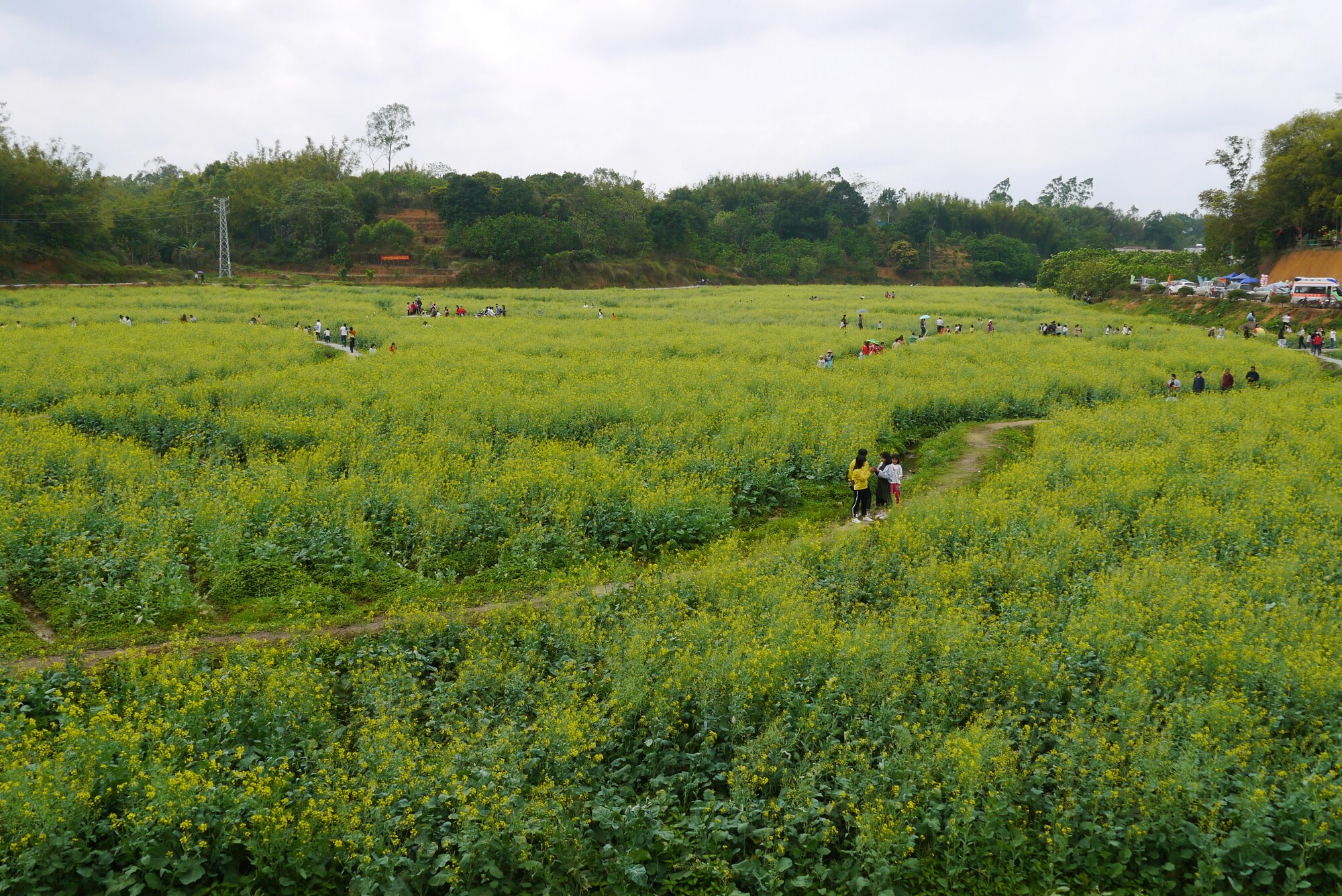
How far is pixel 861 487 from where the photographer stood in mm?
13602

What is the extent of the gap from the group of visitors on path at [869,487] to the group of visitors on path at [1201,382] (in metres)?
11.8

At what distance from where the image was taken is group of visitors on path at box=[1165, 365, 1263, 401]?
73.5ft

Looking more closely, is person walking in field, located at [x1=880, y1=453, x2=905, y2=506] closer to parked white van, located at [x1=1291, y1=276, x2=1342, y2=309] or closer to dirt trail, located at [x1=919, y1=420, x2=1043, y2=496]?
dirt trail, located at [x1=919, y1=420, x2=1043, y2=496]

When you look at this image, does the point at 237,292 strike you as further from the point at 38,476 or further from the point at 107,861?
the point at 107,861

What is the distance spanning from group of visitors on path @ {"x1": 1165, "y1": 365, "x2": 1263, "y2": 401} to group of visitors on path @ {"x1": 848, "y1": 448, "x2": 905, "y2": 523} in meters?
11.8

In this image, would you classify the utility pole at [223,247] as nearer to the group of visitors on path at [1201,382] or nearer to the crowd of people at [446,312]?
the crowd of people at [446,312]

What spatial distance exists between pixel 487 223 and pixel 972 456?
5561 cm

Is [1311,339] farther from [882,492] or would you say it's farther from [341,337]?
[341,337]

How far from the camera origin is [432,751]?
6.80 m

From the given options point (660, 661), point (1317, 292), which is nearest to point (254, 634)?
point (660, 661)

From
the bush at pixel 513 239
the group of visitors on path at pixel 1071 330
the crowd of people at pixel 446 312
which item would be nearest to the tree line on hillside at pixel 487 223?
the bush at pixel 513 239


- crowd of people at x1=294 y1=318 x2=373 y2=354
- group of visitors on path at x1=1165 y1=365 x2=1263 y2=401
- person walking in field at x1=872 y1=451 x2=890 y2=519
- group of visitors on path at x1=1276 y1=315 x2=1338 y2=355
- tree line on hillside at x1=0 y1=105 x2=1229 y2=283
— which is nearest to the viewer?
person walking in field at x1=872 y1=451 x2=890 y2=519

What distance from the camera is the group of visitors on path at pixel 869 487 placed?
1356 cm

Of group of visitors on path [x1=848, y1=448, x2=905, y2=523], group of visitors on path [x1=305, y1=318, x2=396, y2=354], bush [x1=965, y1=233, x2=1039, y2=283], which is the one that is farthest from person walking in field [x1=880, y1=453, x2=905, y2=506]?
bush [x1=965, y1=233, x2=1039, y2=283]
